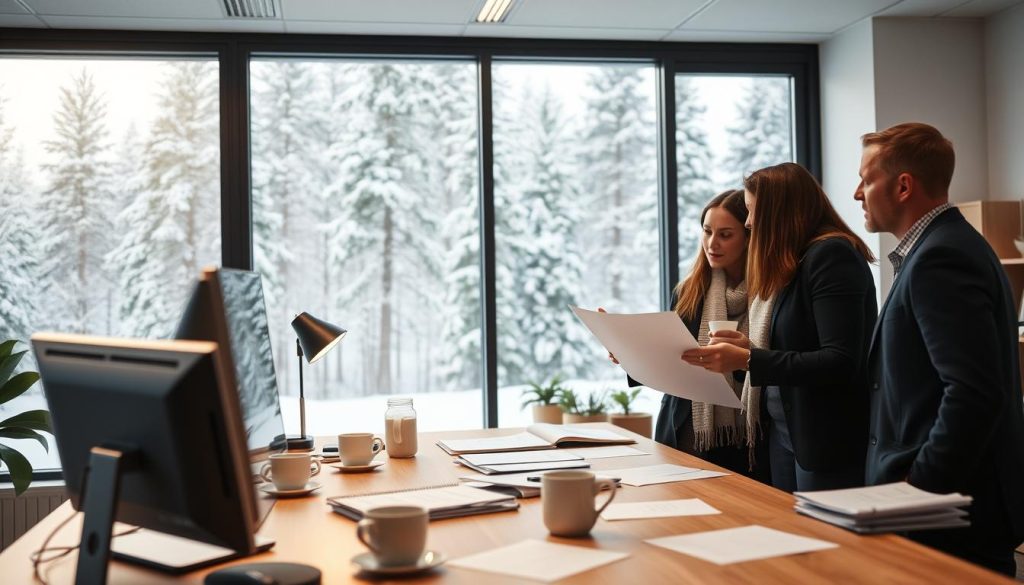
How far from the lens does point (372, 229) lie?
425 cm

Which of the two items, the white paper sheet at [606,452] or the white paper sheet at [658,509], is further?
the white paper sheet at [606,452]

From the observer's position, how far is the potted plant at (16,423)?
3.44 meters

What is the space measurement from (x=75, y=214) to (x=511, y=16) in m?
2.14

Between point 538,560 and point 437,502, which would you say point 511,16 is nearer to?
point 437,502

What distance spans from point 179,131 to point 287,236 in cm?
68

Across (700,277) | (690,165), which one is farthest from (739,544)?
(690,165)

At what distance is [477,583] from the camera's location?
1.14 meters

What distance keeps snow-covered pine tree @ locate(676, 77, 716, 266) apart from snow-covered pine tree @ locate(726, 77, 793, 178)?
145mm

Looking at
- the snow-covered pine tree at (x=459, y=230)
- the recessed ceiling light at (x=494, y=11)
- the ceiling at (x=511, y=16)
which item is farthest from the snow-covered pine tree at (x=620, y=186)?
the recessed ceiling light at (x=494, y=11)

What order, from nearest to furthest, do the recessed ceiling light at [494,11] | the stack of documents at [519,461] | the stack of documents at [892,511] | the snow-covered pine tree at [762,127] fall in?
1. the stack of documents at [892,511]
2. the stack of documents at [519,461]
3. the recessed ceiling light at [494,11]
4. the snow-covered pine tree at [762,127]

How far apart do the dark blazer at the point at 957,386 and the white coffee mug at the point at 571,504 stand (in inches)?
31.7

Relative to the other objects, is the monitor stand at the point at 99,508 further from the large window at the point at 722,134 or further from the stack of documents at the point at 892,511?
the large window at the point at 722,134

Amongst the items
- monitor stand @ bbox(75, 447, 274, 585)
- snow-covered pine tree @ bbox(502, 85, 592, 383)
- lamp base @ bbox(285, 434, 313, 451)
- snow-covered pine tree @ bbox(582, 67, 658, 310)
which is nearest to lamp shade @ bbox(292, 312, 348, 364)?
lamp base @ bbox(285, 434, 313, 451)

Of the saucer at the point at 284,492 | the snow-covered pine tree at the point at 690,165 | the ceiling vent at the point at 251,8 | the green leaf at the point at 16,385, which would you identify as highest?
the ceiling vent at the point at 251,8
